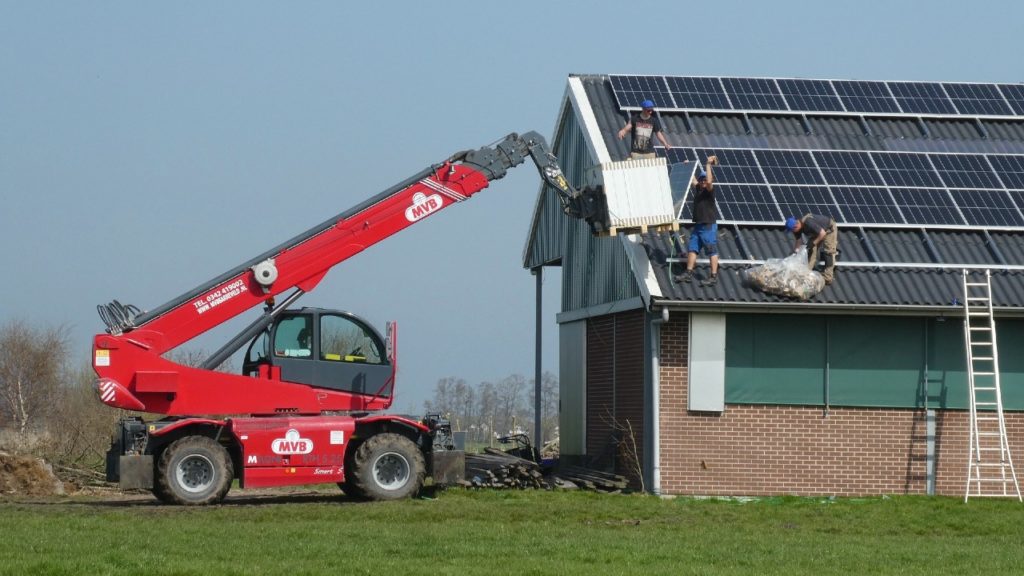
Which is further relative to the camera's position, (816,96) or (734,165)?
(816,96)

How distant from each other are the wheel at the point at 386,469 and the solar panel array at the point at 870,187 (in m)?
6.43

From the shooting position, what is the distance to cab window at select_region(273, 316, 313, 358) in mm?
21109

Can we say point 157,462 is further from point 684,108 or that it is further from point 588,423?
point 684,108

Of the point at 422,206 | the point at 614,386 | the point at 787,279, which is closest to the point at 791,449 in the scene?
the point at 787,279

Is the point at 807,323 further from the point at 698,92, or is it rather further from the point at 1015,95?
the point at 1015,95

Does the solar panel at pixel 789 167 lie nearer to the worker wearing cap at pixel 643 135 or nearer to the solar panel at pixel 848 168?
the solar panel at pixel 848 168

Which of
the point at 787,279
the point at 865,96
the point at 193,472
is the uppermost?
the point at 865,96

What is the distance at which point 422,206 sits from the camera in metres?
22.3

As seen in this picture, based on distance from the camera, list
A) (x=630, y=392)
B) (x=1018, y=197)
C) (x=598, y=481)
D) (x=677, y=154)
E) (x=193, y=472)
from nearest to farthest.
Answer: (x=193, y=472)
(x=598, y=481)
(x=630, y=392)
(x=1018, y=197)
(x=677, y=154)

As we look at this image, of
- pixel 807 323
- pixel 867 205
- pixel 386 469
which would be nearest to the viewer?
pixel 386 469

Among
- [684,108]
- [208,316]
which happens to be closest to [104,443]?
[208,316]

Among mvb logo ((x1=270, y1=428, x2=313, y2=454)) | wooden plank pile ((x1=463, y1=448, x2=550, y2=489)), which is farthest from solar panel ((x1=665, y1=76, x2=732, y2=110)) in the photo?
mvb logo ((x1=270, y1=428, x2=313, y2=454))

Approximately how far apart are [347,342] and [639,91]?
915 cm

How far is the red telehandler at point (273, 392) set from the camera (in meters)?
20.2
